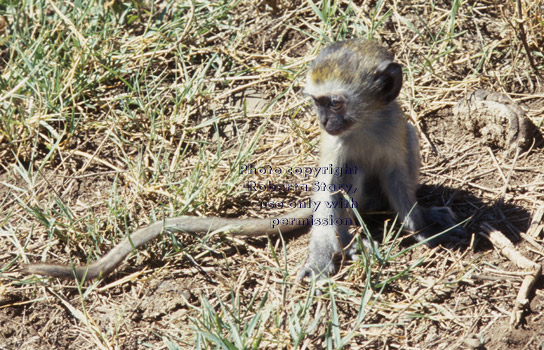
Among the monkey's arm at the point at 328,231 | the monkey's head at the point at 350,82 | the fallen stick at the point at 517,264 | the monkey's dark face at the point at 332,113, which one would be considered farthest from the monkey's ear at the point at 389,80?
the fallen stick at the point at 517,264

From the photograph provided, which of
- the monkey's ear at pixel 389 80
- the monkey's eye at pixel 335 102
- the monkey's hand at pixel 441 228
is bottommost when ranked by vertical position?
the monkey's hand at pixel 441 228

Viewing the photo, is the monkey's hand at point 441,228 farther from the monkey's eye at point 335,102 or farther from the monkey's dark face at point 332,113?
the monkey's eye at point 335,102

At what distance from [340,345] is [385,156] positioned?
1.78m

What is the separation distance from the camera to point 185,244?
5.82 metres

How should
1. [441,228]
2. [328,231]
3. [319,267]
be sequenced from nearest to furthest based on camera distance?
1. [319,267]
2. [328,231]
3. [441,228]

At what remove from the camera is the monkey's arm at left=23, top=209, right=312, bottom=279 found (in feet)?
17.2

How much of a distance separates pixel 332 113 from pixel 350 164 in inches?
21.9

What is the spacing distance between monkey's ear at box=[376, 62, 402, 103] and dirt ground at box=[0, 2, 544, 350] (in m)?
1.17

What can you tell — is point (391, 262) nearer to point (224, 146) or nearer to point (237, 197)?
point (237, 197)

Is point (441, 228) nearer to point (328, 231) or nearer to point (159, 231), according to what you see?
point (328, 231)

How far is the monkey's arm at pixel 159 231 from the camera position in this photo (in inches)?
207

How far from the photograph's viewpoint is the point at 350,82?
5.27 metres

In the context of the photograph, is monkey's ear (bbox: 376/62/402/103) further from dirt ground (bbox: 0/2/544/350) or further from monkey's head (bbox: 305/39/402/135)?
dirt ground (bbox: 0/2/544/350)

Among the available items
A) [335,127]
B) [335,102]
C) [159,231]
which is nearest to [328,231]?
[335,127]
